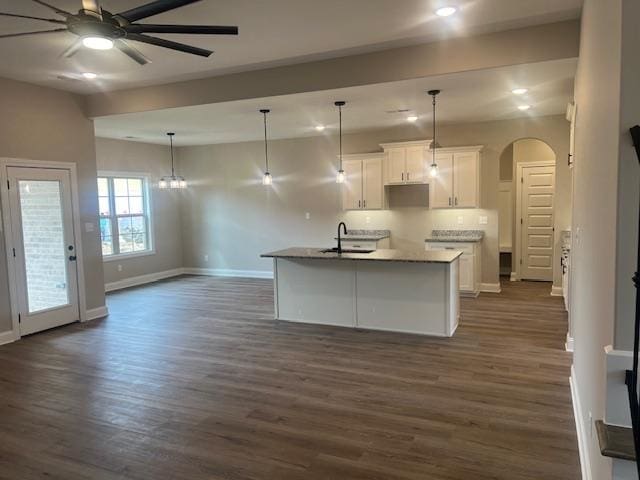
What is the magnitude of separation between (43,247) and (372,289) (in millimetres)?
4104

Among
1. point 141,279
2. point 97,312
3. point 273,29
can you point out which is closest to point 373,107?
point 273,29

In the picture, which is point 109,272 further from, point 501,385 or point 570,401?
point 570,401

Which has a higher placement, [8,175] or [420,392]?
[8,175]

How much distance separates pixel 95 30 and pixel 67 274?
4.04 m

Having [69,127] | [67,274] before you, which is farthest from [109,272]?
[69,127]

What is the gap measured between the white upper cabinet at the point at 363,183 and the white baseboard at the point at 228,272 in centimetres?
232

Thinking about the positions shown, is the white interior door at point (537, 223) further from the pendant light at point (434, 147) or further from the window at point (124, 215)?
the window at point (124, 215)

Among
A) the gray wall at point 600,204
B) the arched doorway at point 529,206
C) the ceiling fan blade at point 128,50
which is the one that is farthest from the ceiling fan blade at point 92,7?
the arched doorway at point 529,206

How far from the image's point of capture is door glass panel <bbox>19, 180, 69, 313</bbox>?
5.43m

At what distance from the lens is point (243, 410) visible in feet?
11.0

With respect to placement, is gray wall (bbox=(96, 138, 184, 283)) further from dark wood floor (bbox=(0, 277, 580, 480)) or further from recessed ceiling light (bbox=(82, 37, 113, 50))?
recessed ceiling light (bbox=(82, 37, 113, 50))

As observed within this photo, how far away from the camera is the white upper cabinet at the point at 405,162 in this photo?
24.1ft

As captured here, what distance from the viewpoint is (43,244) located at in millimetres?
Answer: 5613

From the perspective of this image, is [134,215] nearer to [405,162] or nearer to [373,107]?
[405,162]
